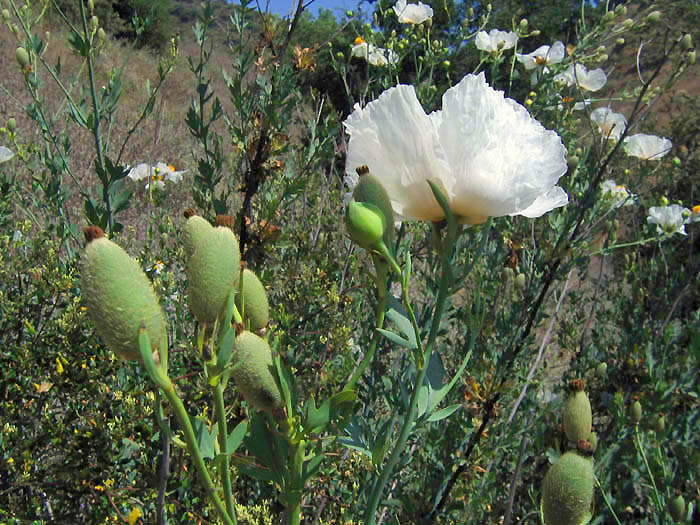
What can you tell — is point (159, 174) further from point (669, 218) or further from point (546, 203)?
point (669, 218)

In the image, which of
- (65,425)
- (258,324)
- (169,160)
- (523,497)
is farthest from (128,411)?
(169,160)

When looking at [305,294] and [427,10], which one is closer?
[305,294]

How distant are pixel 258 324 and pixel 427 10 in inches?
79.2

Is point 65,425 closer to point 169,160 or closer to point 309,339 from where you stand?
point 309,339

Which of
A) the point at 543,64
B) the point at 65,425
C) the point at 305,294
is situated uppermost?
the point at 543,64

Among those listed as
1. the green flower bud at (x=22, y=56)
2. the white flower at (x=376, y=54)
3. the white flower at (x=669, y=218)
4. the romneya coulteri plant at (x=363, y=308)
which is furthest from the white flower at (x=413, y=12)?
the green flower bud at (x=22, y=56)

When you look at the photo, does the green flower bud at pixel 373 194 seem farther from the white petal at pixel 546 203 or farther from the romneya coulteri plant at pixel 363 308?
the white petal at pixel 546 203

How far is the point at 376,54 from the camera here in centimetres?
227

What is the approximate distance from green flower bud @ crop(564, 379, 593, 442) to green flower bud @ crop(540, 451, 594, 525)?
0.05 meters

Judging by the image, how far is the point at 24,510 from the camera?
4.68 feet

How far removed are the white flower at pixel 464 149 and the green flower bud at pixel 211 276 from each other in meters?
0.21

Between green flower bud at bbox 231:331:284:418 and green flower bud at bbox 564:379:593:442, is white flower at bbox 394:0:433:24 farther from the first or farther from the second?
green flower bud at bbox 231:331:284:418

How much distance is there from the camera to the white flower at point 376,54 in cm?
214

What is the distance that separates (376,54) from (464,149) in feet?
5.96
